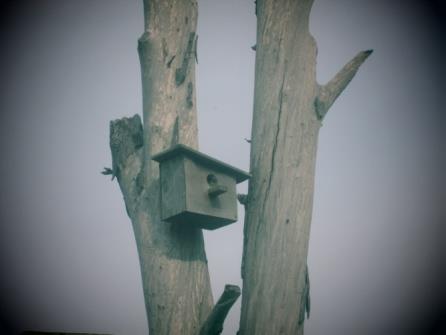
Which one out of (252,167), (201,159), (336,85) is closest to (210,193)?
(201,159)

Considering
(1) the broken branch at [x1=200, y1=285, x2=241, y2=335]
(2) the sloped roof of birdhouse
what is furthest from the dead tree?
(2) the sloped roof of birdhouse

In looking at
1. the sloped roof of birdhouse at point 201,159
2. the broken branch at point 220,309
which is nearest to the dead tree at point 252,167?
the broken branch at point 220,309

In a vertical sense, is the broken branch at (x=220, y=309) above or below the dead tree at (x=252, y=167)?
below

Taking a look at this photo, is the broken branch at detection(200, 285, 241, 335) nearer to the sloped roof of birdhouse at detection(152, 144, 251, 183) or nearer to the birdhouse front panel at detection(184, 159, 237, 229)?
the birdhouse front panel at detection(184, 159, 237, 229)

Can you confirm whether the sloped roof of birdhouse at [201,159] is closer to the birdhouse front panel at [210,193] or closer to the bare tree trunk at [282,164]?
the birdhouse front panel at [210,193]

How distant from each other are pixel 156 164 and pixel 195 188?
0.38 meters

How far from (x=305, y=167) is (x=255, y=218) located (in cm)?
54

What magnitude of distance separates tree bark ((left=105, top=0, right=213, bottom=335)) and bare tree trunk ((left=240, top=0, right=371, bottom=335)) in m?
0.39

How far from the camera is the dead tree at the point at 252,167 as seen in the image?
2281mm

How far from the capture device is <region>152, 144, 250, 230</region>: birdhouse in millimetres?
2574

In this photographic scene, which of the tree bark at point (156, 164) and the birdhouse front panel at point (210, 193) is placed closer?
the tree bark at point (156, 164)

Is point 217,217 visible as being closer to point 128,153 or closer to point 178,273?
point 178,273

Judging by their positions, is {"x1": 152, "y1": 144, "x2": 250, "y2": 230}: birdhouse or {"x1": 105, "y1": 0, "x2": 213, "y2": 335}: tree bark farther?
{"x1": 152, "y1": 144, "x2": 250, "y2": 230}: birdhouse

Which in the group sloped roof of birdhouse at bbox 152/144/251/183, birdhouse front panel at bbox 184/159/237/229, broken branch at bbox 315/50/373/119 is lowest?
birdhouse front panel at bbox 184/159/237/229
